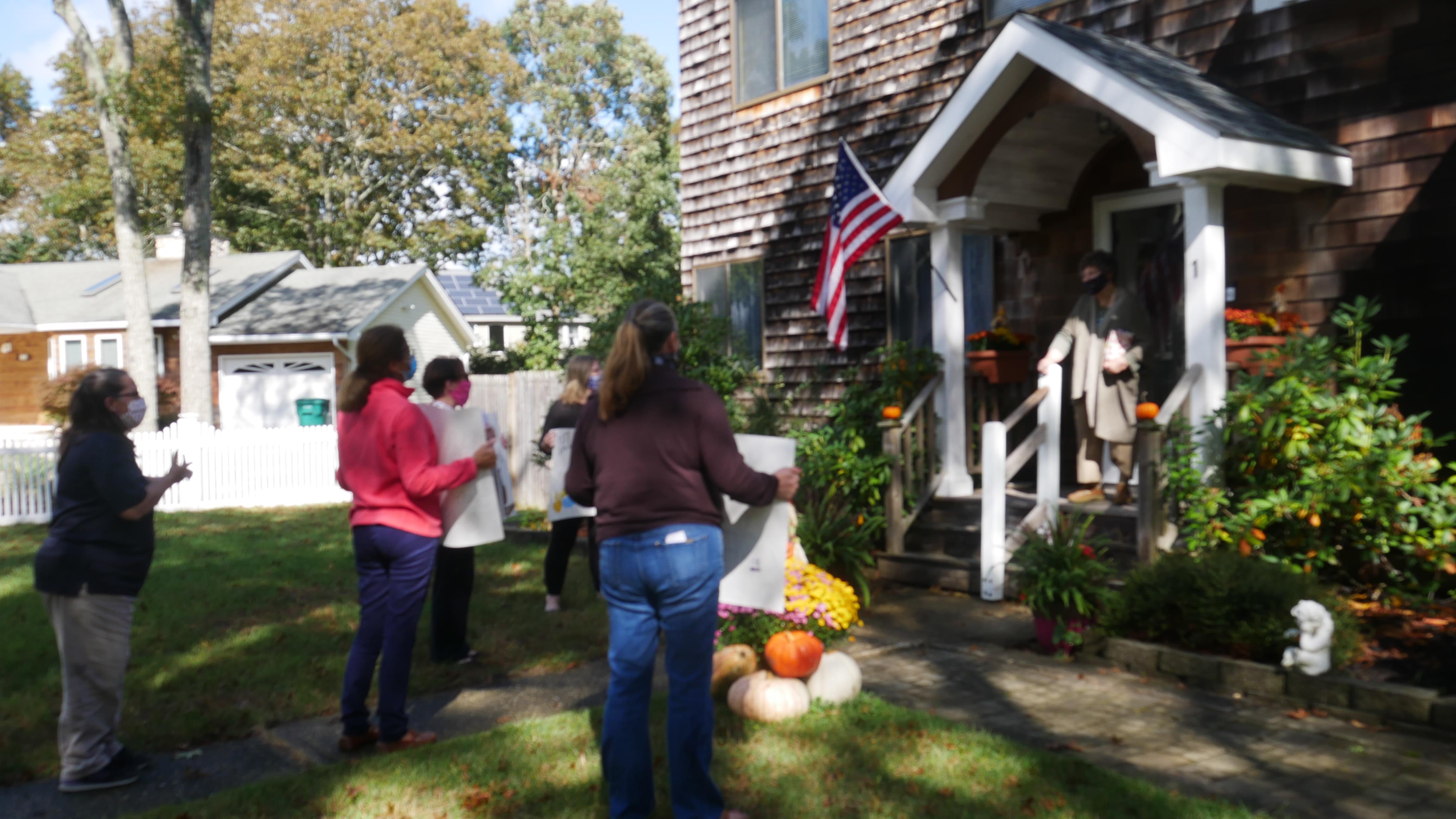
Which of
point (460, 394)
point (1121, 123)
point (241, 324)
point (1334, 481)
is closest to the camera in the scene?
point (1334, 481)

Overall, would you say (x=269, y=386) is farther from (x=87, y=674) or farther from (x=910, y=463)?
(x=87, y=674)

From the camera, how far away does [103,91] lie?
19.4 m

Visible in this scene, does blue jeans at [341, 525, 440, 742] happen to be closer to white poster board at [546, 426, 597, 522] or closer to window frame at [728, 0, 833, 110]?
white poster board at [546, 426, 597, 522]

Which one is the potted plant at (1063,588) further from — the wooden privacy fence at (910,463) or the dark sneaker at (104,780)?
the dark sneaker at (104,780)

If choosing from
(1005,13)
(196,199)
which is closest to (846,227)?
(1005,13)

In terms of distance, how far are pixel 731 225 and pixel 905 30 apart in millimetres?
3099

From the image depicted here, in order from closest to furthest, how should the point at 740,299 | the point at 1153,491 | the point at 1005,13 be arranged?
the point at 1153,491 → the point at 1005,13 → the point at 740,299

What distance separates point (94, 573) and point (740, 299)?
28.8ft

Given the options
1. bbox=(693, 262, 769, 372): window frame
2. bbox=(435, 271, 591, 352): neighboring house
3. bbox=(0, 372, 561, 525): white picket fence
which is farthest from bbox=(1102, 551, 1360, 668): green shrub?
bbox=(435, 271, 591, 352): neighboring house

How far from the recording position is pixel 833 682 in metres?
5.48

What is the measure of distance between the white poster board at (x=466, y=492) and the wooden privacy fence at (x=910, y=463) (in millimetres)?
3989

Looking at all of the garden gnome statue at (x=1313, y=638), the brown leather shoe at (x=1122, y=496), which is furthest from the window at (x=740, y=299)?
the garden gnome statue at (x=1313, y=638)

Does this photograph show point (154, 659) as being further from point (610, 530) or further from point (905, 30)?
point (905, 30)

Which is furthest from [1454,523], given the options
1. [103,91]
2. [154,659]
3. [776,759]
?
[103,91]
